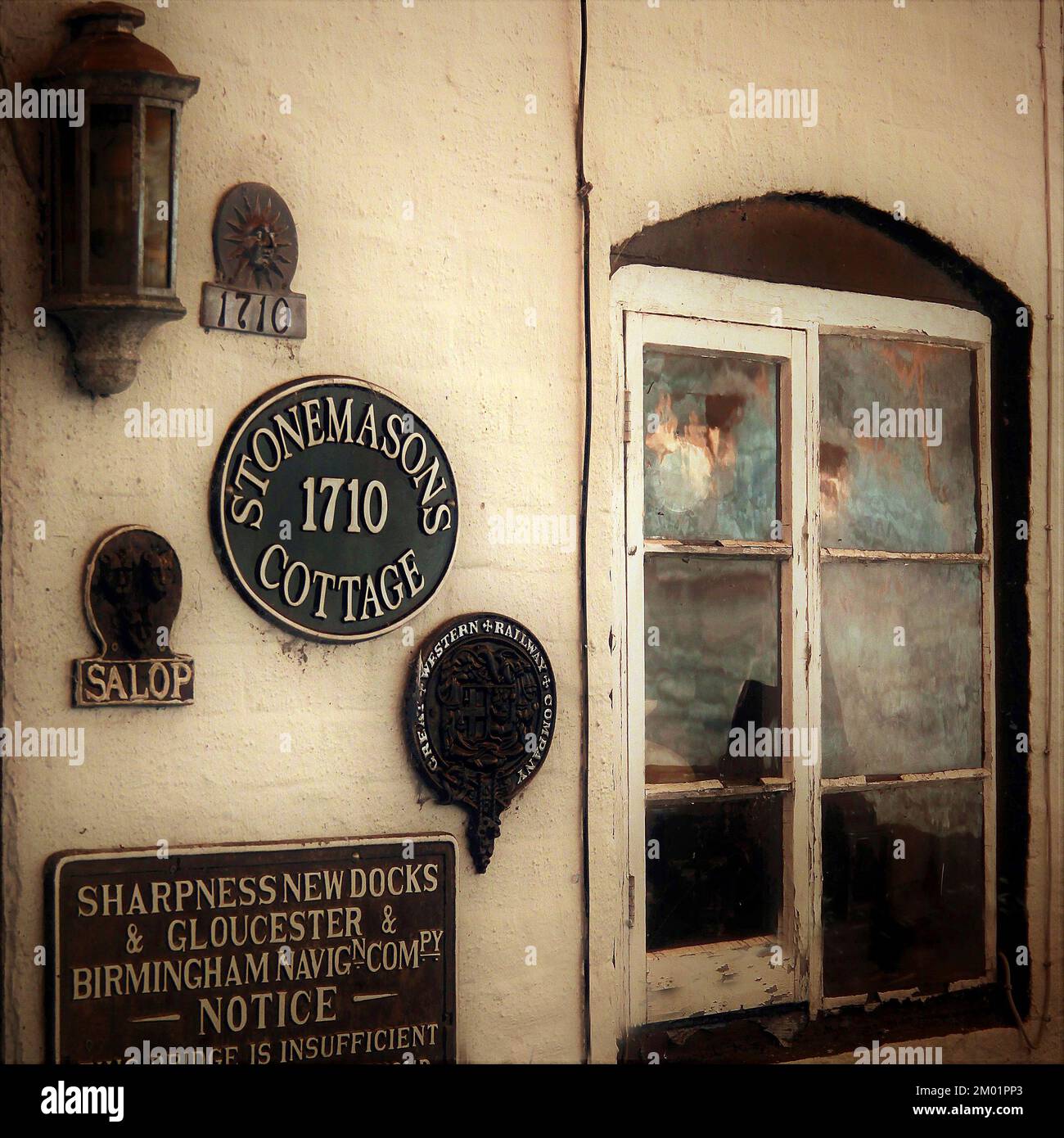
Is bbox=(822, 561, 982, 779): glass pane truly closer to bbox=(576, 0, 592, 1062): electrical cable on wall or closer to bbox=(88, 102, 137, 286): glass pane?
bbox=(576, 0, 592, 1062): electrical cable on wall

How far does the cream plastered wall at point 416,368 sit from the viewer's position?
207cm

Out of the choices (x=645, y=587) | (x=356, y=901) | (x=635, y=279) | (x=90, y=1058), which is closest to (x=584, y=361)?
(x=635, y=279)

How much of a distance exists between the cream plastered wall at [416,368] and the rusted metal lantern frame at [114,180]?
99 millimetres

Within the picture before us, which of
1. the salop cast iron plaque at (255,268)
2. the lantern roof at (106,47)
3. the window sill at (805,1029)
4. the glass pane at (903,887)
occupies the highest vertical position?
the lantern roof at (106,47)

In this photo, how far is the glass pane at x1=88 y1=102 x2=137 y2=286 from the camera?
76.7 inches

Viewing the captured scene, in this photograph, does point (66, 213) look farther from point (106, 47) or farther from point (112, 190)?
point (106, 47)

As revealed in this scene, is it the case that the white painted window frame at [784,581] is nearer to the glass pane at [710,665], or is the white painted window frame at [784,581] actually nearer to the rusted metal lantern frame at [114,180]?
the glass pane at [710,665]

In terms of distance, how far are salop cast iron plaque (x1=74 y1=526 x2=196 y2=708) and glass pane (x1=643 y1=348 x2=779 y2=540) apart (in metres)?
1.13

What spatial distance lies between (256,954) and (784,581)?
151cm

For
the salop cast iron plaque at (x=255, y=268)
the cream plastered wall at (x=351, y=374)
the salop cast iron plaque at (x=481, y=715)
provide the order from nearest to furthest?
1. the cream plastered wall at (x=351, y=374)
2. the salop cast iron plaque at (x=255, y=268)
3. the salop cast iron plaque at (x=481, y=715)

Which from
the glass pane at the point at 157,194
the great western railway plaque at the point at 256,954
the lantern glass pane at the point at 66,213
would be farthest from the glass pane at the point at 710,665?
the lantern glass pane at the point at 66,213

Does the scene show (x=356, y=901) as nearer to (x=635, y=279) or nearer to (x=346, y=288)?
(x=346, y=288)

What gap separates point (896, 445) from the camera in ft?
10.3

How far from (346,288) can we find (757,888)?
169cm
